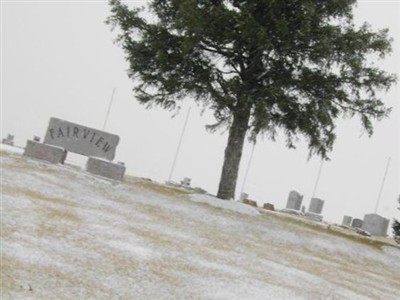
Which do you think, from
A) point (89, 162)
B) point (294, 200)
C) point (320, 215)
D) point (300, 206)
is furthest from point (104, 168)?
point (300, 206)

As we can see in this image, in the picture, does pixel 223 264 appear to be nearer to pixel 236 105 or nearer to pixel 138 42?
pixel 236 105

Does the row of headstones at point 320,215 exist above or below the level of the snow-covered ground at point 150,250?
above

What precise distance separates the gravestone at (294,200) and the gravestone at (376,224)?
5898 mm

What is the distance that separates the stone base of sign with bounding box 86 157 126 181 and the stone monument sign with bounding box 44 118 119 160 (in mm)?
1184

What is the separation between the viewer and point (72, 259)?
6.98 m

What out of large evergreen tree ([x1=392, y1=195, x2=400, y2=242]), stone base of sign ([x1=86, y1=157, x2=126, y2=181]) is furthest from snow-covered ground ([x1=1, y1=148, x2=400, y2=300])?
large evergreen tree ([x1=392, y1=195, x2=400, y2=242])

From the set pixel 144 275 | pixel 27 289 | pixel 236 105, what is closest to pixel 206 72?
pixel 236 105

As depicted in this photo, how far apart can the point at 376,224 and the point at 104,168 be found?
17.4 metres

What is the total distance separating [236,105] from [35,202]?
1026 centimetres

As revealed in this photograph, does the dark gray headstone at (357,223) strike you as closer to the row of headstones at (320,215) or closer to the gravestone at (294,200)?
the row of headstones at (320,215)

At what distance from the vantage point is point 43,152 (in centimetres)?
1694

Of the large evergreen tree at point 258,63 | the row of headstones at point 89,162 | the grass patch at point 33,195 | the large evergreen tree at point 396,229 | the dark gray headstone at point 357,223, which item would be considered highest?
the large evergreen tree at point 258,63

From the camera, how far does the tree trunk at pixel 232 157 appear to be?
63.1ft

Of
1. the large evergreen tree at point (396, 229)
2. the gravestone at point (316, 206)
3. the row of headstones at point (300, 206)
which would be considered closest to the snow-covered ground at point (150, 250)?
the large evergreen tree at point (396, 229)
